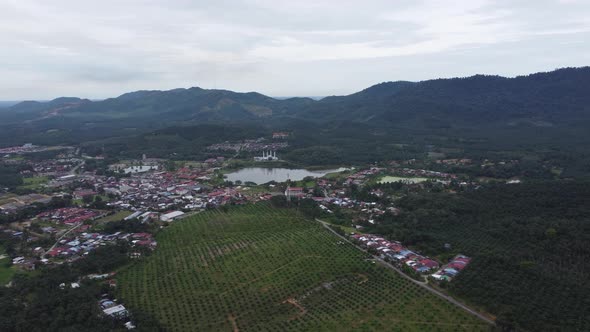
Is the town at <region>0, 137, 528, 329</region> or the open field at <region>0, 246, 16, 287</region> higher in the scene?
the town at <region>0, 137, 528, 329</region>

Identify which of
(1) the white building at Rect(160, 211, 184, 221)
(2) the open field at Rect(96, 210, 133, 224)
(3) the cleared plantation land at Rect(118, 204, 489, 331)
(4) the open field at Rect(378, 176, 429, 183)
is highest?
(4) the open field at Rect(378, 176, 429, 183)

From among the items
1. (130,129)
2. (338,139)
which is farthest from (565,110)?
(130,129)

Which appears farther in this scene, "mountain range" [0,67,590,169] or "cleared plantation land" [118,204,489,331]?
"mountain range" [0,67,590,169]

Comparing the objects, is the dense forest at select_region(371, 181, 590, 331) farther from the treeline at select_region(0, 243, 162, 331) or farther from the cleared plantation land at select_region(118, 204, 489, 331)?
the treeline at select_region(0, 243, 162, 331)

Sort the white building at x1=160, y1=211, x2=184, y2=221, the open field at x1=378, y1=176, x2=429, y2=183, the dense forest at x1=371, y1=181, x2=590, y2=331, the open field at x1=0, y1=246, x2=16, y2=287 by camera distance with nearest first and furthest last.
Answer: the dense forest at x1=371, y1=181, x2=590, y2=331, the open field at x1=0, y1=246, x2=16, y2=287, the white building at x1=160, y1=211, x2=184, y2=221, the open field at x1=378, y1=176, x2=429, y2=183

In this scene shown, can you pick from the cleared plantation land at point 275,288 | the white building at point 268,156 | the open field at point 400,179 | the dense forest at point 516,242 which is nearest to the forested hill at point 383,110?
the white building at point 268,156

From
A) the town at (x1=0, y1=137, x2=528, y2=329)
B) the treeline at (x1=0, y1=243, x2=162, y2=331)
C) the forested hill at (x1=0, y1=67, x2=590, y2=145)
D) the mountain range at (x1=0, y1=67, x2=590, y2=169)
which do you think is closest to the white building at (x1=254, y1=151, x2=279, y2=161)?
the town at (x1=0, y1=137, x2=528, y2=329)

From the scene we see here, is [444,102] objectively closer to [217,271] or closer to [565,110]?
[565,110]

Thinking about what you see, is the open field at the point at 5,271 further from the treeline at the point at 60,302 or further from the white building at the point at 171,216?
the white building at the point at 171,216
